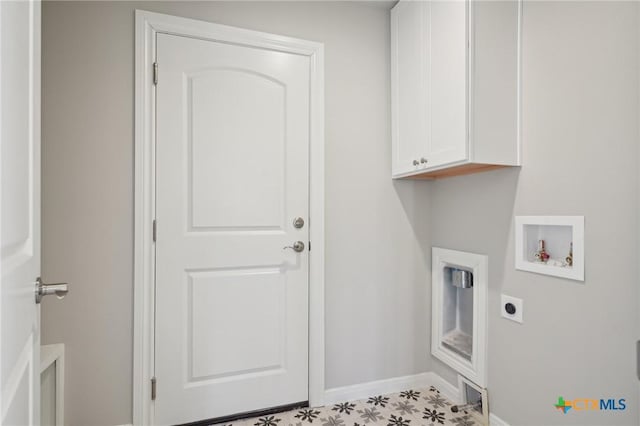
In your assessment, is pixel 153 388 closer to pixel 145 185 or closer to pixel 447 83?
pixel 145 185

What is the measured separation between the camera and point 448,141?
Result: 66.4 inches

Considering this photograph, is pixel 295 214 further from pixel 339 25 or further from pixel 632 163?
pixel 632 163

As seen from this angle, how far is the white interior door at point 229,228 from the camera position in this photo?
70.5 inches

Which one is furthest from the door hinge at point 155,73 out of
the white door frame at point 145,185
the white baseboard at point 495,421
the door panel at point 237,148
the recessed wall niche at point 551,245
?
the white baseboard at point 495,421

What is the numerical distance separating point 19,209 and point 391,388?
84.5 inches

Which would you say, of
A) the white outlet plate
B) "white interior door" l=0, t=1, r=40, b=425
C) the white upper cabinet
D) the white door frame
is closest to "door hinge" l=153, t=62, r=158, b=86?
the white door frame

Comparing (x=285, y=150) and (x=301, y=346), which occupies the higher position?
(x=285, y=150)

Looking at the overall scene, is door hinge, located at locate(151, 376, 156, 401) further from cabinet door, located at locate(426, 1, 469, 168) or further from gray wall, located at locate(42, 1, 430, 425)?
cabinet door, located at locate(426, 1, 469, 168)

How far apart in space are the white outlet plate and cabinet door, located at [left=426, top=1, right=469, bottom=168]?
709mm

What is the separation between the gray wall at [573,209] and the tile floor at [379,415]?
0.30m

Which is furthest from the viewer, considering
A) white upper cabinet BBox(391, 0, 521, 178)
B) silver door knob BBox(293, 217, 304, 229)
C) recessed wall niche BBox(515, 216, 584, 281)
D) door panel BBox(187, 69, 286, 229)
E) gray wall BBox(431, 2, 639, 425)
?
silver door knob BBox(293, 217, 304, 229)

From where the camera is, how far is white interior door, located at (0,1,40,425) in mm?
543

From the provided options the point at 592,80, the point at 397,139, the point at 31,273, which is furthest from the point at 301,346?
the point at 592,80

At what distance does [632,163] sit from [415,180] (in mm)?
1134
